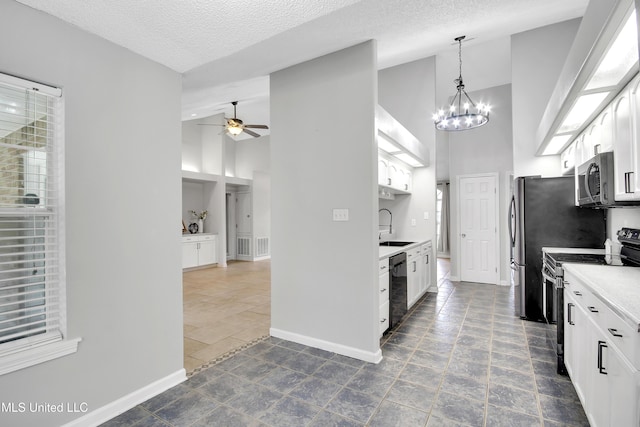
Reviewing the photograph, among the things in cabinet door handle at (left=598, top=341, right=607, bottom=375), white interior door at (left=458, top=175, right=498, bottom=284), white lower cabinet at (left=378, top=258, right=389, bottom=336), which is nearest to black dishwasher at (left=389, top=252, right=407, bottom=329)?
white lower cabinet at (left=378, top=258, right=389, bottom=336)

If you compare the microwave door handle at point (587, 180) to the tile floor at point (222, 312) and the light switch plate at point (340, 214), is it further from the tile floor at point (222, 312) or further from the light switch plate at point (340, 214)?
the tile floor at point (222, 312)

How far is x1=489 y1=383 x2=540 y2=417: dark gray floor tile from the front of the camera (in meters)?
1.98

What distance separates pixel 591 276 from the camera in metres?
1.84

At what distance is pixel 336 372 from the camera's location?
244 cm

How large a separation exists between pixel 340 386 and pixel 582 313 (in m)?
1.63

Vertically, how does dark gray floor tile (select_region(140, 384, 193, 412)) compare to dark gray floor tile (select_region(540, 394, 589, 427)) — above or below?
below

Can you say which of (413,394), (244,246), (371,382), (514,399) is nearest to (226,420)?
(371,382)

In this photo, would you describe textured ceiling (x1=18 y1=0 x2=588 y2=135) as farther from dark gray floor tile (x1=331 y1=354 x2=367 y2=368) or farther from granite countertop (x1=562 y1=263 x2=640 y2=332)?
dark gray floor tile (x1=331 y1=354 x2=367 y2=368)

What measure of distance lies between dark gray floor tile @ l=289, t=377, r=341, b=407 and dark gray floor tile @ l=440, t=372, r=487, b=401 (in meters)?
0.79

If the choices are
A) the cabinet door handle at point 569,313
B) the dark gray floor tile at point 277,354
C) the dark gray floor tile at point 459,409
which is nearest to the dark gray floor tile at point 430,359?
the dark gray floor tile at point 459,409

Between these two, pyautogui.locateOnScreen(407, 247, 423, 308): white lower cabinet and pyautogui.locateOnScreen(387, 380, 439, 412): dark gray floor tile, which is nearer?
pyautogui.locateOnScreen(387, 380, 439, 412): dark gray floor tile

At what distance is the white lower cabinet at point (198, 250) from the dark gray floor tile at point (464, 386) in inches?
238

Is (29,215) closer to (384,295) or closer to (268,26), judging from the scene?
(268,26)

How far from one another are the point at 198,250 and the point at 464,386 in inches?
251
